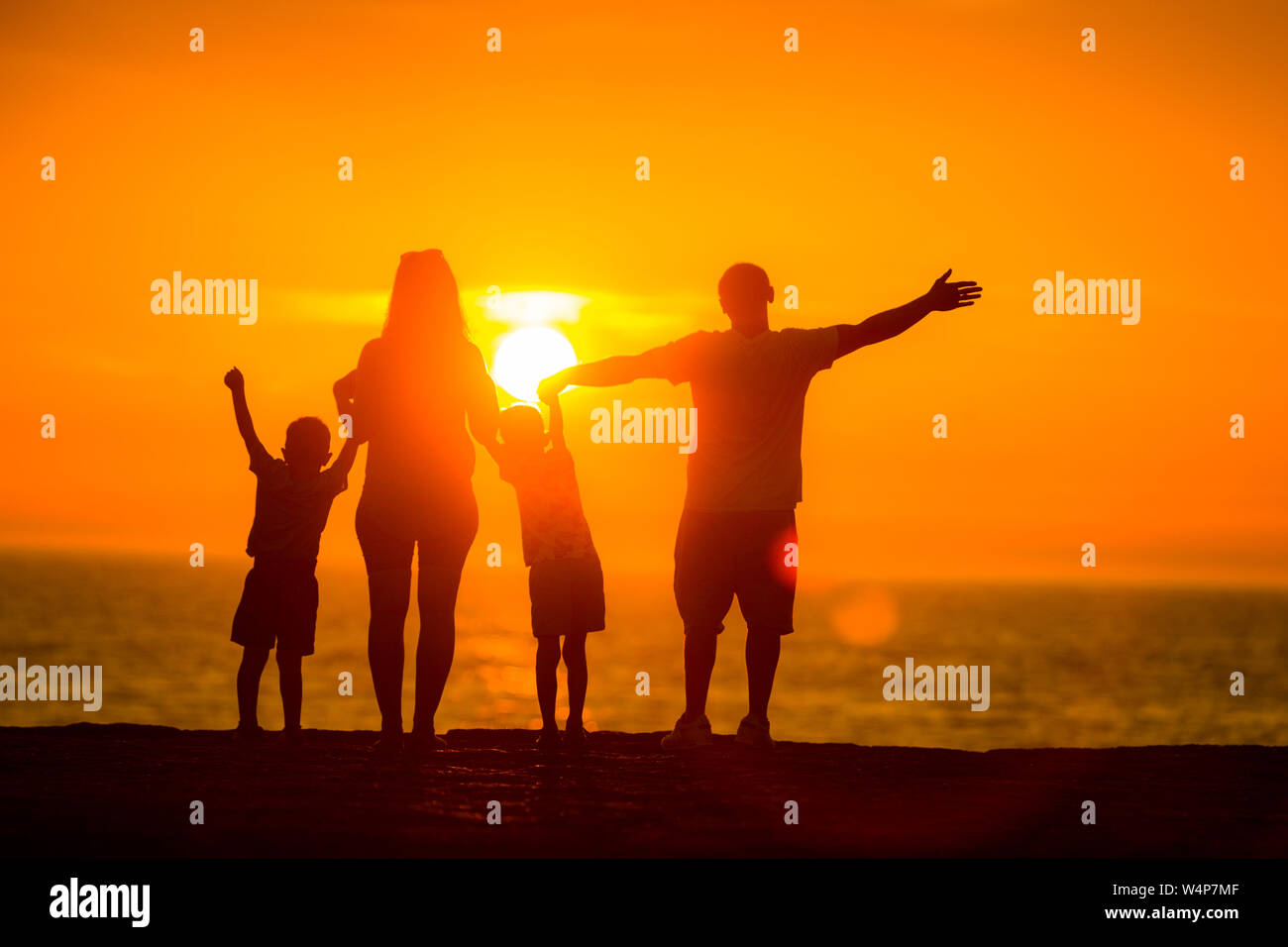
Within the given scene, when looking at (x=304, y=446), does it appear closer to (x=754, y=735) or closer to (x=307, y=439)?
(x=307, y=439)

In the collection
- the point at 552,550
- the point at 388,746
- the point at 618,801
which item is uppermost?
the point at 552,550

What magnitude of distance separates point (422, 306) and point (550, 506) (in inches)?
51.6

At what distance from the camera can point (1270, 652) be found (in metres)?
115

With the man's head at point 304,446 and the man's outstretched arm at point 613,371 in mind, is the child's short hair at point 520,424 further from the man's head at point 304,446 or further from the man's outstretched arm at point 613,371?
the man's head at point 304,446

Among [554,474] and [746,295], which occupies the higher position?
[746,295]

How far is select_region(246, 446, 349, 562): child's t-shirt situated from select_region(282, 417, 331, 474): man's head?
5 centimetres

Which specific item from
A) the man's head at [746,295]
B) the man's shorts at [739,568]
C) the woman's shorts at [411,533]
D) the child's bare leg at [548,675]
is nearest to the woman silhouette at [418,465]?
the woman's shorts at [411,533]

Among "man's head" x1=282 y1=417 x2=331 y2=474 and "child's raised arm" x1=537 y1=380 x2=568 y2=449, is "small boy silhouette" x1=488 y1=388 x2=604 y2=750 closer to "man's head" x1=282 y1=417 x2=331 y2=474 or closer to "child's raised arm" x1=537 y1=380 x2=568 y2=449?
"child's raised arm" x1=537 y1=380 x2=568 y2=449

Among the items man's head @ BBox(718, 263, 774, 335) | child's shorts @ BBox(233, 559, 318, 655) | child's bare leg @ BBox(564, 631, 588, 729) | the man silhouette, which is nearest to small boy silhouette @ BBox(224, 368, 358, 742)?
child's shorts @ BBox(233, 559, 318, 655)

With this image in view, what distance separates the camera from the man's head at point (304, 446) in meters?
8.07

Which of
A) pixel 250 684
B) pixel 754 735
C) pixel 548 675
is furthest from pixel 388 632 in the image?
pixel 754 735

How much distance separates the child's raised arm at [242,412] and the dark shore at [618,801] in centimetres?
161

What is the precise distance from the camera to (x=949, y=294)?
749cm
